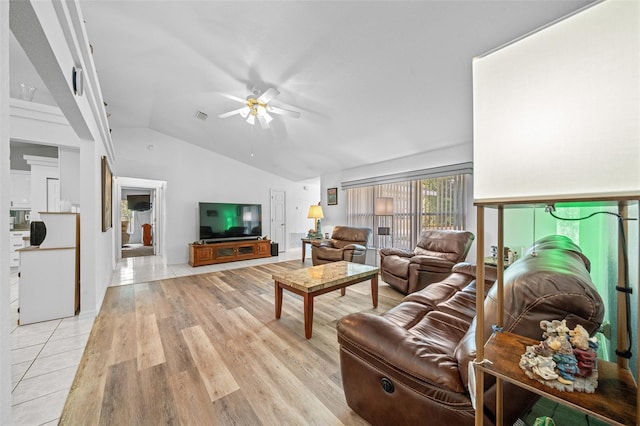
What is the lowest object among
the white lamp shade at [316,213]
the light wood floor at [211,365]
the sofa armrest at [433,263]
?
the light wood floor at [211,365]

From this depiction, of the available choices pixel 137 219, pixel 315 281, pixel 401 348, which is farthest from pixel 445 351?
pixel 137 219

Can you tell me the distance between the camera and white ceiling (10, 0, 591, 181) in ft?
6.33

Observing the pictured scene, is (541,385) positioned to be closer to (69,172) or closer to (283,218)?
(69,172)

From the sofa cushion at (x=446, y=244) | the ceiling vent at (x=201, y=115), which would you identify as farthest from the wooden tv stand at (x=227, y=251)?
the sofa cushion at (x=446, y=244)

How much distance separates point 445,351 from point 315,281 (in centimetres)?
137

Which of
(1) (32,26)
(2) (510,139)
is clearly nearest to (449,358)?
(2) (510,139)

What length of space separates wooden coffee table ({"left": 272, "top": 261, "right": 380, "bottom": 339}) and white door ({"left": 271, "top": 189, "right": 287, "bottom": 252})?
14.5ft

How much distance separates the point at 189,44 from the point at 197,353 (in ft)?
10.1

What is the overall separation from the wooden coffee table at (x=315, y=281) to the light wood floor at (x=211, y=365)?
227mm

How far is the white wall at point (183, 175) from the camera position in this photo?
5055mm

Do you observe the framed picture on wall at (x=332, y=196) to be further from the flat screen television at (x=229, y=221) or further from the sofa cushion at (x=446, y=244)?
the sofa cushion at (x=446, y=244)

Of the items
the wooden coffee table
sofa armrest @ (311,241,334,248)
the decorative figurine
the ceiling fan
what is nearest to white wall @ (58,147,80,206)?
the ceiling fan

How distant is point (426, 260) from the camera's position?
3.23 metres

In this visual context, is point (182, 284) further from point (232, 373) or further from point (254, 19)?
point (254, 19)
